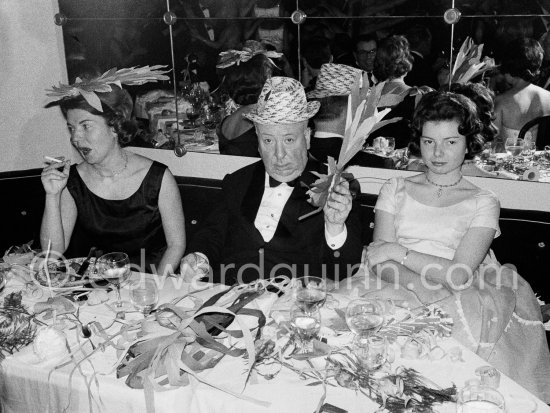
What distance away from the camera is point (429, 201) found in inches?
112

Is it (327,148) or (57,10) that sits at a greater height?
(57,10)

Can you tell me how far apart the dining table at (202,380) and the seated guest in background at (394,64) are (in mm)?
1808

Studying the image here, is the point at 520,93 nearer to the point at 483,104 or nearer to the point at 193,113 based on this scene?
the point at 483,104

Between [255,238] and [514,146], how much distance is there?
4.95 feet

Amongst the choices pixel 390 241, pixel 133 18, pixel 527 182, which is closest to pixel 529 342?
pixel 390 241

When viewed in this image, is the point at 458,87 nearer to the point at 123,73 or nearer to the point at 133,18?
the point at 123,73

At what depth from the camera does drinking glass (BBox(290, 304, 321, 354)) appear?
192 cm

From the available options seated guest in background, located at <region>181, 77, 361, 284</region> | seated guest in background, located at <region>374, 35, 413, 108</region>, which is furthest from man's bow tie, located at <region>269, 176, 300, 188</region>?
seated guest in background, located at <region>374, 35, 413, 108</region>

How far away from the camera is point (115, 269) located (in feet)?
7.60

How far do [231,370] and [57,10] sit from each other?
3.55m

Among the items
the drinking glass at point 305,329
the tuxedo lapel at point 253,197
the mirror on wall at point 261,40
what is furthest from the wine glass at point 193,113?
the drinking glass at point 305,329

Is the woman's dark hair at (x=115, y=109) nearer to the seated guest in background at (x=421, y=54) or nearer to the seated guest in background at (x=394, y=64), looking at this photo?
the seated guest in background at (x=394, y=64)

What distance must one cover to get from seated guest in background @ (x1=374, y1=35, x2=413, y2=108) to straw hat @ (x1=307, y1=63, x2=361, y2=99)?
312mm

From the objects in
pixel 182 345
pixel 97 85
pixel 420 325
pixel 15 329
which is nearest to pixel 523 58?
pixel 420 325
